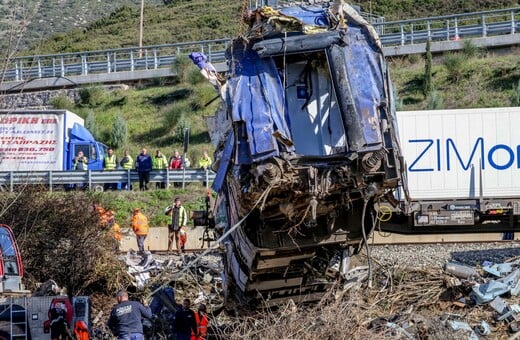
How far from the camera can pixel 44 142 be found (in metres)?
31.1

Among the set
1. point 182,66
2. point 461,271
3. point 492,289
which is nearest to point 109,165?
point 182,66

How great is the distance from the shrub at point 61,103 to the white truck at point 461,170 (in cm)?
2194

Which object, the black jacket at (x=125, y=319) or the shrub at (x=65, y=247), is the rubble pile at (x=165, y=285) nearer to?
the shrub at (x=65, y=247)

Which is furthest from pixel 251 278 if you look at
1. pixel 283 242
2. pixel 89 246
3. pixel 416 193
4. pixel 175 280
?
pixel 416 193

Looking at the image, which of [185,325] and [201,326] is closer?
[185,325]

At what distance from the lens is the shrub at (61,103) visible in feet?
140

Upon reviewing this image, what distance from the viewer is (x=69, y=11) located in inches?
3302

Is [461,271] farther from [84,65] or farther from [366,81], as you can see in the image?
[84,65]

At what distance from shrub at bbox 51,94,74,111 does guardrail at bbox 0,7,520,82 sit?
121 cm

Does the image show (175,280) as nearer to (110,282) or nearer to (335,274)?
(110,282)

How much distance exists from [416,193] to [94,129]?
60.4 ft

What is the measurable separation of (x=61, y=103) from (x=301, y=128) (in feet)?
106

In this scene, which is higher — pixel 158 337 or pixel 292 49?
pixel 292 49

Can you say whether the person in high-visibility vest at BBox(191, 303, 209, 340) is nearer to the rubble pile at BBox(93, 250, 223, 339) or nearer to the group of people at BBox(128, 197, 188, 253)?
the rubble pile at BBox(93, 250, 223, 339)
